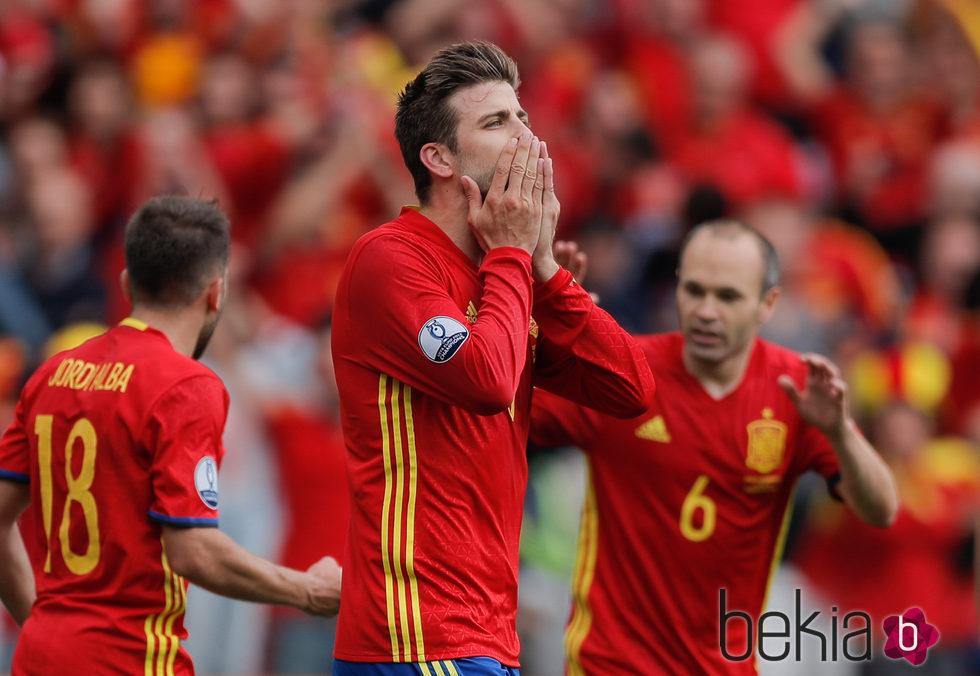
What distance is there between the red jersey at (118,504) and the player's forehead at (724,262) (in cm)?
206

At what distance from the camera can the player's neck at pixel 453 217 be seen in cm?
413

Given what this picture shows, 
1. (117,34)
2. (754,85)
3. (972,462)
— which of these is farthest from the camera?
(754,85)

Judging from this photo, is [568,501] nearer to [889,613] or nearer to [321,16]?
[889,613]

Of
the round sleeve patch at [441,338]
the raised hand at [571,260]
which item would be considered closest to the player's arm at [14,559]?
the round sleeve patch at [441,338]

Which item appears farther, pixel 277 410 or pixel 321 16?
pixel 321 16

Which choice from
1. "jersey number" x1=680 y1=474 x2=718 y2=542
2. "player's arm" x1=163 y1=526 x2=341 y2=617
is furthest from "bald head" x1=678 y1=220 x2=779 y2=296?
"player's arm" x1=163 y1=526 x2=341 y2=617

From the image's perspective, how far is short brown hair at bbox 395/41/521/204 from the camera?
4.10 m

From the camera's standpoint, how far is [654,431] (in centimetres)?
526

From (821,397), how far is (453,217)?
1.61m

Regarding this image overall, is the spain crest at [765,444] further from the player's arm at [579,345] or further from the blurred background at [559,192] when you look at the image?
the blurred background at [559,192]

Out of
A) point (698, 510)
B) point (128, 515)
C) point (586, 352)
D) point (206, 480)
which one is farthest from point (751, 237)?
point (128, 515)

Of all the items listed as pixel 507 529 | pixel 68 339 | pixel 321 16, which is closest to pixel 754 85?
pixel 321 16

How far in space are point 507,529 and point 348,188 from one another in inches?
235

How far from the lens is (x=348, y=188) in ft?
31.7
